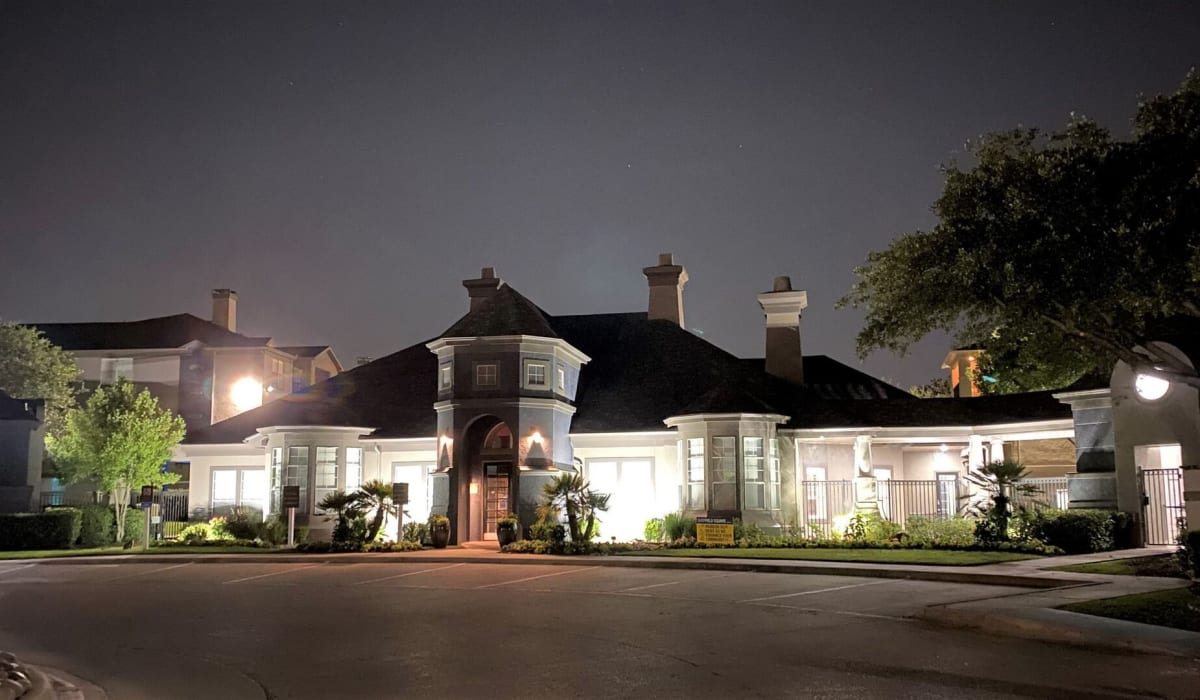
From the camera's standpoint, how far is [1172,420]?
24594mm

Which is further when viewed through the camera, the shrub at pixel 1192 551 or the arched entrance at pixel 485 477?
the arched entrance at pixel 485 477

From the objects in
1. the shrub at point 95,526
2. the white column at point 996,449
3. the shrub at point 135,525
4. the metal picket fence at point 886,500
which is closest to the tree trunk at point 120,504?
the shrub at point 135,525

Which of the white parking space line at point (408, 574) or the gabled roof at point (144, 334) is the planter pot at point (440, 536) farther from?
the gabled roof at point (144, 334)

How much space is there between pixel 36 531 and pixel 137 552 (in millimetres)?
5921

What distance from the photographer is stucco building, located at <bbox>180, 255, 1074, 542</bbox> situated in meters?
30.9

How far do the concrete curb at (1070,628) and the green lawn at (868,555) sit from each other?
7.34 meters

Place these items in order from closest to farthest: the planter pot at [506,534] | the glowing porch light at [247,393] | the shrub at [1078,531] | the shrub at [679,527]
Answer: the shrub at [1078,531] → the planter pot at [506,534] → the shrub at [679,527] → the glowing porch light at [247,393]

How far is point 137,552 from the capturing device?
3106 centimetres

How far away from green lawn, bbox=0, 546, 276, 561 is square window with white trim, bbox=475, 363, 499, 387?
7.65 meters

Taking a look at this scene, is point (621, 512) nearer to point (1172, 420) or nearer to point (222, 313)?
point (1172, 420)

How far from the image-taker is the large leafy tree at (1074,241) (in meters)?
15.7

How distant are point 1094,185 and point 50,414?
46.4 m

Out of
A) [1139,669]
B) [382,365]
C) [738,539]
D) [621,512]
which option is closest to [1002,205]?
[1139,669]

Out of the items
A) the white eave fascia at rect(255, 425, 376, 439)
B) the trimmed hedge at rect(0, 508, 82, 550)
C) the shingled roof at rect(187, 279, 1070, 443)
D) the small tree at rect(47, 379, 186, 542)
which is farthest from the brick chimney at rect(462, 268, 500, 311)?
the trimmed hedge at rect(0, 508, 82, 550)
